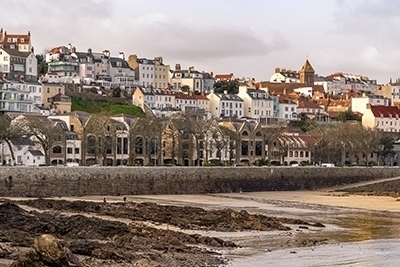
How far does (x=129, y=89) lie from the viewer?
129375 mm

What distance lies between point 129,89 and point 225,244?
103 metres

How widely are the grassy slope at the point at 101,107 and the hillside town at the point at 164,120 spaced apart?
1460 mm

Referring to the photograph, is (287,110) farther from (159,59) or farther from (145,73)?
(159,59)

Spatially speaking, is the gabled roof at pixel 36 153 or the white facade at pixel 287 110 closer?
the gabled roof at pixel 36 153

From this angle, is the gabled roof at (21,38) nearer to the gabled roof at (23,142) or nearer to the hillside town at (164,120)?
the hillside town at (164,120)

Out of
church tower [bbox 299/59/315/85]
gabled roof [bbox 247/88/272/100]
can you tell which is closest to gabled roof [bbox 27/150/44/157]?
gabled roof [bbox 247/88/272/100]

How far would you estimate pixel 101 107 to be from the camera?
107375 mm

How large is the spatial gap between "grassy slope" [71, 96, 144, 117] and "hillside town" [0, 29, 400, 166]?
1.46m

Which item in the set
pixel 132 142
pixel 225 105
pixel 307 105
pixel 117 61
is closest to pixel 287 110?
pixel 307 105

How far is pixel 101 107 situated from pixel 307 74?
85697 millimetres

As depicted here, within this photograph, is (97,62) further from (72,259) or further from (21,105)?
(72,259)

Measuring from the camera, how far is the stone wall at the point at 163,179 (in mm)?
52188

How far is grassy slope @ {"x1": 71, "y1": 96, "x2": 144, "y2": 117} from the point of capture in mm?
105688

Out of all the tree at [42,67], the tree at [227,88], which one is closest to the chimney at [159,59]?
the tree at [227,88]
